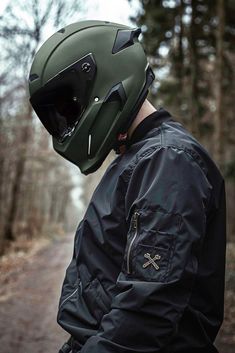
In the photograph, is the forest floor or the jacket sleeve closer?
the jacket sleeve

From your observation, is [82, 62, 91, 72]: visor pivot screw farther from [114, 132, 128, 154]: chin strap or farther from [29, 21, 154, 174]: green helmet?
[114, 132, 128, 154]: chin strap

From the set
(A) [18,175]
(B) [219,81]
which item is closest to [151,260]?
(B) [219,81]

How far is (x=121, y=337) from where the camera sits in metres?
1.60

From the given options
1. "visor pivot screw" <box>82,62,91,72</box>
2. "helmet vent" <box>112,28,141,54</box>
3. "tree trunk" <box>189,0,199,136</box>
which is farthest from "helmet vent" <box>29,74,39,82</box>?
"tree trunk" <box>189,0,199,136</box>

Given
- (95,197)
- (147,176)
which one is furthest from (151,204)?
(95,197)

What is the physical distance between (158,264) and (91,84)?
2.76ft

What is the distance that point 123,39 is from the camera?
2086mm

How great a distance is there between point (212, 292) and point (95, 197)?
0.63 meters

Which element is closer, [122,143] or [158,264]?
[158,264]

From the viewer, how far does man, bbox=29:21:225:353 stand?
1.60 metres

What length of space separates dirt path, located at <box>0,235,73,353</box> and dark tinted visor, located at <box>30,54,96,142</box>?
17.6 ft

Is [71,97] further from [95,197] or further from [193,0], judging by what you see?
[193,0]

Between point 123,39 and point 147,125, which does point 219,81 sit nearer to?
point 123,39

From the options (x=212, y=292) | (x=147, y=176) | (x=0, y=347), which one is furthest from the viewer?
(x=0, y=347)
